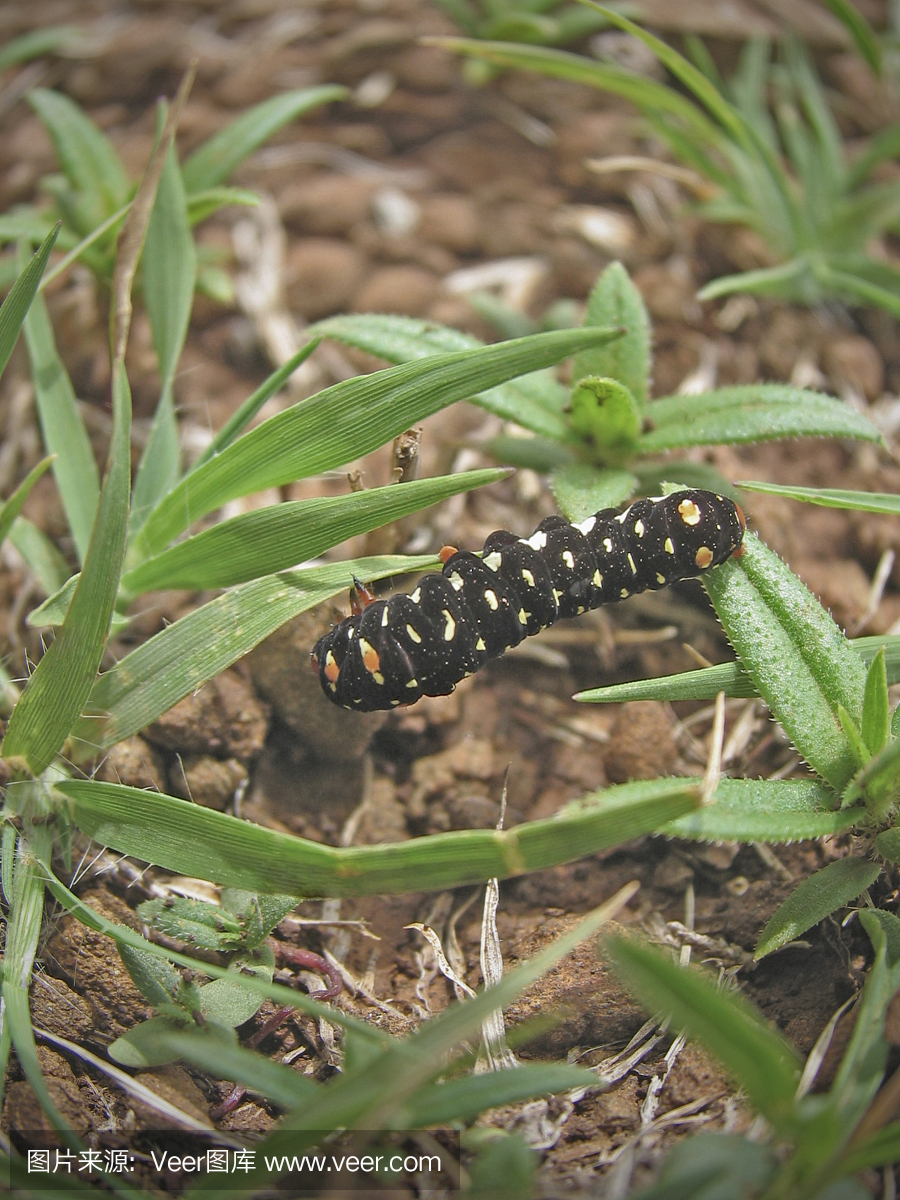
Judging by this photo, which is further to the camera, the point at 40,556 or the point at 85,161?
the point at 85,161

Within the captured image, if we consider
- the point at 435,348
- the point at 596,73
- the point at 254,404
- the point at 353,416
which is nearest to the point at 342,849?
the point at 353,416

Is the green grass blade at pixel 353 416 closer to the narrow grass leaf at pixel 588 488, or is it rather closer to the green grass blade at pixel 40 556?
the narrow grass leaf at pixel 588 488

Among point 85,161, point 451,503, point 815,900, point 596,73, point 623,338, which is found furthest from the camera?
point 596,73

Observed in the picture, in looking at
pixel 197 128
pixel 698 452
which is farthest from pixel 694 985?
pixel 197 128

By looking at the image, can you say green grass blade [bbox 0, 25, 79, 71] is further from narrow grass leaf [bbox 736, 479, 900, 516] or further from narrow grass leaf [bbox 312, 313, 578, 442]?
narrow grass leaf [bbox 736, 479, 900, 516]

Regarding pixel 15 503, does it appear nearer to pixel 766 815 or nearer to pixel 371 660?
pixel 371 660

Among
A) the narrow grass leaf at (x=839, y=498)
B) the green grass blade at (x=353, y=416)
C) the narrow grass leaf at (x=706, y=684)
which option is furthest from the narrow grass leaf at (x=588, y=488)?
the narrow grass leaf at (x=706, y=684)
